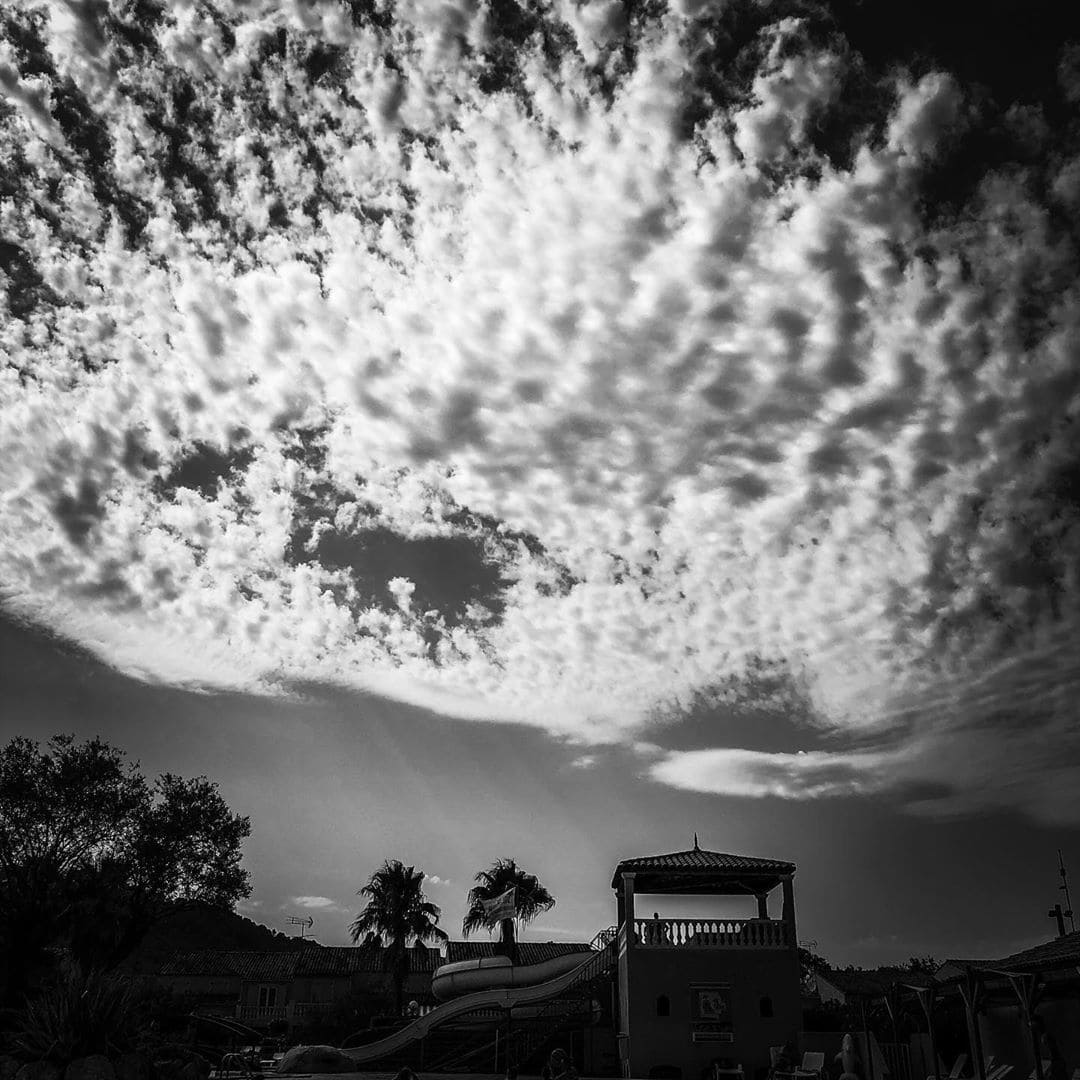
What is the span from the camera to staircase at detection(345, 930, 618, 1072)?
37281 mm

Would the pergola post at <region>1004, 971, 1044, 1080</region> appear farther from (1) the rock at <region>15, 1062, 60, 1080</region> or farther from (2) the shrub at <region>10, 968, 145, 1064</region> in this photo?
(1) the rock at <region>15, 1062, 60, 1080</region>

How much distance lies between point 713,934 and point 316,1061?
16235 mm

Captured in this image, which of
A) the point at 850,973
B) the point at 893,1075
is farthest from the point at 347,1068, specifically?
the point at 850,973

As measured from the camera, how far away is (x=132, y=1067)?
18.1m

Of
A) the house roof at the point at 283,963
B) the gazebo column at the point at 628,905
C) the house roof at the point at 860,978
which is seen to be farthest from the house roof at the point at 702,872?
the house roof at the point at 283,963

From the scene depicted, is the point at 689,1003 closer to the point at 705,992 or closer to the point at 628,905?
the point at 705,992

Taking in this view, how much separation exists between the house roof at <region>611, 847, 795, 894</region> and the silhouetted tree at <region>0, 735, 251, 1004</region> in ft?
55.6

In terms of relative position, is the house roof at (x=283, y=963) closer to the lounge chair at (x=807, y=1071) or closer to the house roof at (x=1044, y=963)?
the lounge chair at (x=807, y=1071)

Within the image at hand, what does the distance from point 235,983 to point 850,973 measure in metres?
A: 50.8

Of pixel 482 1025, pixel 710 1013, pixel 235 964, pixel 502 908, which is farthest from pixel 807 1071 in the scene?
pixel 235 964

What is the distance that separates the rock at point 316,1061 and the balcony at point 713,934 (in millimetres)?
13876

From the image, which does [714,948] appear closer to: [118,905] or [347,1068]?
[347,1068]

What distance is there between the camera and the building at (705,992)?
30.3 metres

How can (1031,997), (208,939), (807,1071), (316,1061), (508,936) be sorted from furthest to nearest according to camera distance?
(208,939)
(508,936)
(316,1061)
(807,1071)
(1031,997)
